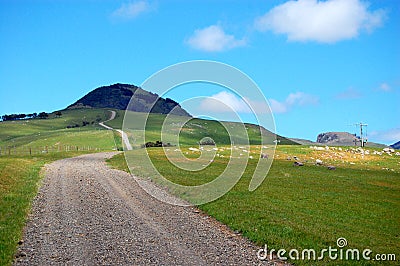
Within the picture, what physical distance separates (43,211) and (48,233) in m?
4.88

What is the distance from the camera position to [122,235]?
16.8 meters

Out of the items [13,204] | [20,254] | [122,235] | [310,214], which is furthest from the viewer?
[310,214]

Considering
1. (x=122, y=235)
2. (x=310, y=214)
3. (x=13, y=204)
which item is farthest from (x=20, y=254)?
(x=310, y=214)

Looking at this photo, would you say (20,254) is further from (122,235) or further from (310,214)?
(310,214)

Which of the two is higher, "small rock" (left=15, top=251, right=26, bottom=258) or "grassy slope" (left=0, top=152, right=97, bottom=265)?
"grassy slope" (left=0, top=152, right=97, bottom=265)

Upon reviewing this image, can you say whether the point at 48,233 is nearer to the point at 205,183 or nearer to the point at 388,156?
the point at 205,183

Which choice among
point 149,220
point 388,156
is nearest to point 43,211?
point 149,220

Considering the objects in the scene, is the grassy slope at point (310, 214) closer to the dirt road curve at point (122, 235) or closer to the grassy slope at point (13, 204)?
the dirt road curve at point (122, 235)

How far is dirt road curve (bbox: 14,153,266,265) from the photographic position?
13.9m

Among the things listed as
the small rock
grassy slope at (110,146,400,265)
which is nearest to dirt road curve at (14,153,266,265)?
the small rock

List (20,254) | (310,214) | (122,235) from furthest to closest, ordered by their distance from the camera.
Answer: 1. (310,214)
2. (122,235)
3. (20,254)

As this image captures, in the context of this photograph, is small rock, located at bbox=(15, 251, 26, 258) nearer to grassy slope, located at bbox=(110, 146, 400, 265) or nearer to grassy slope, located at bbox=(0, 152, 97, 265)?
grassy slope, located at bbox=(0, 152, 97, 265)

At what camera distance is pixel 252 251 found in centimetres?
1540

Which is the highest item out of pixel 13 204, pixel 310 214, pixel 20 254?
pixel 13 204
